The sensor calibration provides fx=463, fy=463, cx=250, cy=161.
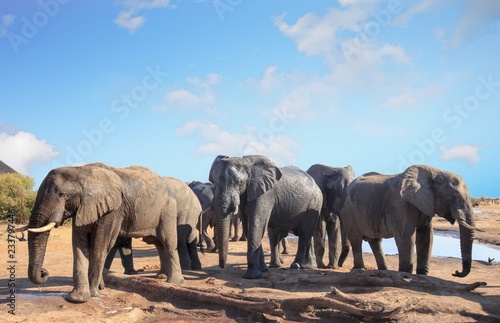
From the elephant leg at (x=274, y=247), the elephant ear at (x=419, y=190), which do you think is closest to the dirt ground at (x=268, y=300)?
the elephant ear at (x=419, y=190)

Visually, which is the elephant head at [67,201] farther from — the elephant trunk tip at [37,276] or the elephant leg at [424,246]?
the elephant leg at [424,246]

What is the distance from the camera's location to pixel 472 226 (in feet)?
31.8

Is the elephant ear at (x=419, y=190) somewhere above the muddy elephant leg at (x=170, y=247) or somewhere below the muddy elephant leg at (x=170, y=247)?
above

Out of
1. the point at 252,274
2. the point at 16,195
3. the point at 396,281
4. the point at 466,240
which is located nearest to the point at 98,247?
the point at 252,274

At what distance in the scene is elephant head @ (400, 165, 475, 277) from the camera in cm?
966

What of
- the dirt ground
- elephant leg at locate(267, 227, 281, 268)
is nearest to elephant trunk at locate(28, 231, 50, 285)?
the dirt ground

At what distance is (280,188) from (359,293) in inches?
154

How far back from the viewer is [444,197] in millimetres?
10055

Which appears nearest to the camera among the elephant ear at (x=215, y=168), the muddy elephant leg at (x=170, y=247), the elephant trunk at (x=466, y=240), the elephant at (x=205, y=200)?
the muddy elephant leg at (x=170, y=247)

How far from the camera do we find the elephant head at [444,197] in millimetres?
9664

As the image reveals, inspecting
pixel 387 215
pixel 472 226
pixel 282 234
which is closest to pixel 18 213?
pixel 282 234

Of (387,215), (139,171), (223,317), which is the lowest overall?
(223,317)

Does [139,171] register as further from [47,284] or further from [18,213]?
[18,213]

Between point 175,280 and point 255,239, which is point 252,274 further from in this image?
point 175,280
